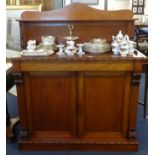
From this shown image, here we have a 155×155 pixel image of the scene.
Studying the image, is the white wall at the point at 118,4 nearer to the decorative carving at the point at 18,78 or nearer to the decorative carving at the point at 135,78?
the decorative carving at the point at 135,78

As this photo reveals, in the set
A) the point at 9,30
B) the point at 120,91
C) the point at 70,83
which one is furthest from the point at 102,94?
the point at 9,30

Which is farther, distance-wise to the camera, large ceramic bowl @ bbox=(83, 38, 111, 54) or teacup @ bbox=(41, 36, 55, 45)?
teacup @ bbox=(41, 36, 55, 45)

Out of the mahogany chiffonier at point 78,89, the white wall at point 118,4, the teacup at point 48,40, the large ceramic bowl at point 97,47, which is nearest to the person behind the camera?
the mahogany chiffonier at point 78,89

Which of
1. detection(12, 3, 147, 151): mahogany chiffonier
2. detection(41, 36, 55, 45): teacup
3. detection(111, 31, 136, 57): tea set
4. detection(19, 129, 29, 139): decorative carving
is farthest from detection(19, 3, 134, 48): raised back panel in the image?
detection(19, 129, 29, 139): decorative carving

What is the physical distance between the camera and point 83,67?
5.76ft

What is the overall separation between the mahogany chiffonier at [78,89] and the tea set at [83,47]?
0.23 feet

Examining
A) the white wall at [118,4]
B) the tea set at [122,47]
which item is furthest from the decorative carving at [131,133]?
the white wall at [118,4]

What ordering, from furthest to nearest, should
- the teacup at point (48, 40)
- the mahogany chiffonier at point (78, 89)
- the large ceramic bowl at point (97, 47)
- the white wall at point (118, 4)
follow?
the white wall at point (118, 4) → the teacup at point (48, 40) → the large ceramic bowl at point (97, 47) → the mahogany chiffonier at point (78, 89)

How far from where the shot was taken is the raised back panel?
2.04 m

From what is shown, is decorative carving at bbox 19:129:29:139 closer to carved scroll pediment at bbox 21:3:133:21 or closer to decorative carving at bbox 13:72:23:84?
decorative carving at bbox 13:72:23:84

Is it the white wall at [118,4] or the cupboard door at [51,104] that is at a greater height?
the white wall at [118,4]

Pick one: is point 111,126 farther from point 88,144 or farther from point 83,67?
point 83,67

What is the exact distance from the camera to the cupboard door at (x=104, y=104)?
183 cm

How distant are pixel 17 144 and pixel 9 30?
146 cm
